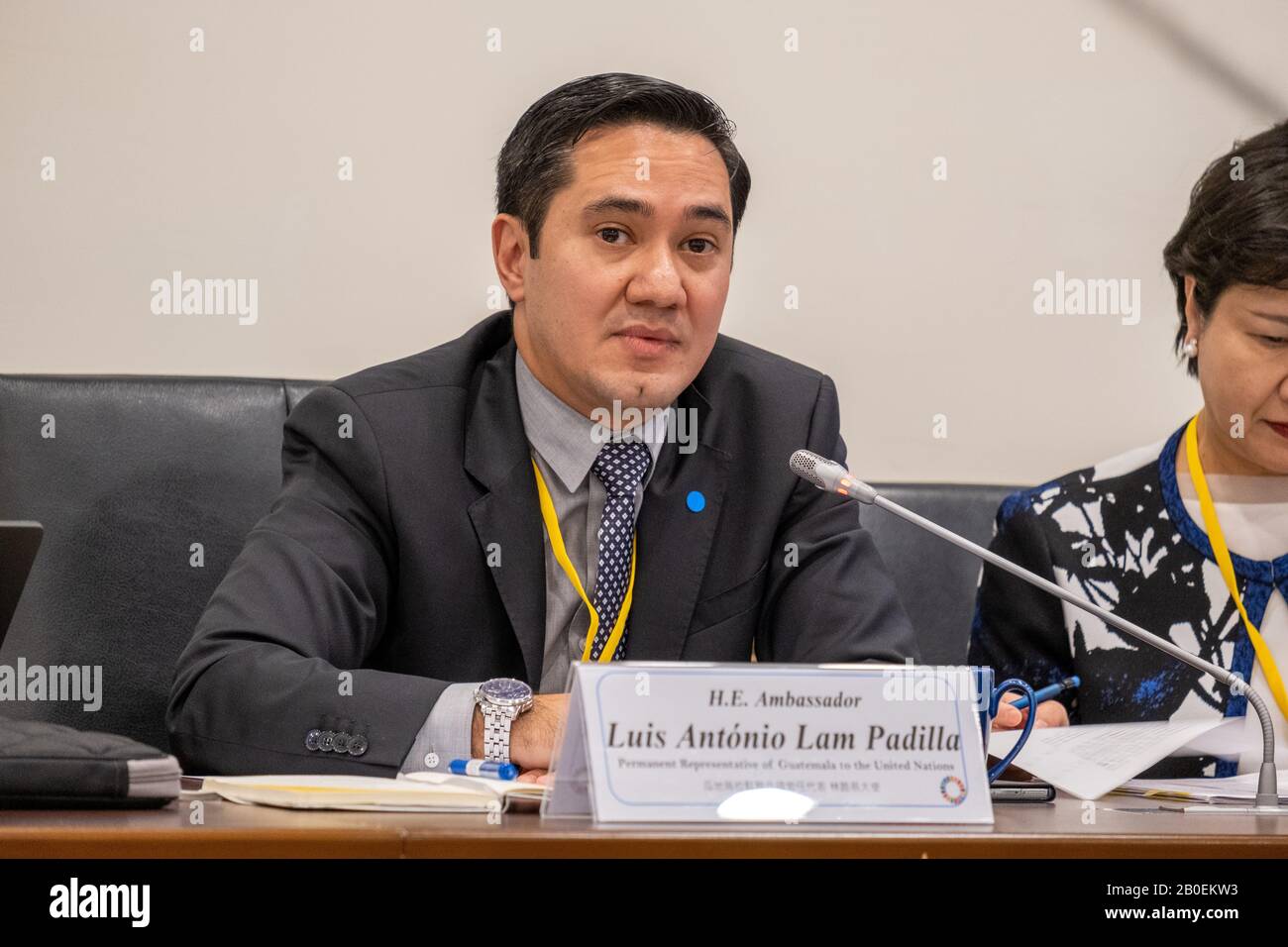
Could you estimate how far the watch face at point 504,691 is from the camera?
144cm

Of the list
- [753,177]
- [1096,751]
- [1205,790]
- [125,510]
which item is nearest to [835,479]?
[1096,751]

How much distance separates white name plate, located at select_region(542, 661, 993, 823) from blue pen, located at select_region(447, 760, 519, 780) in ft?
0.97

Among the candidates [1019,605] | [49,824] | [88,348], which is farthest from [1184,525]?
[88,348]

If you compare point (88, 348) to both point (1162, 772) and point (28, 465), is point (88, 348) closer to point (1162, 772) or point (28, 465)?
point (28, 465)

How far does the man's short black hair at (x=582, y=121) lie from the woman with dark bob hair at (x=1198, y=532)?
690mm

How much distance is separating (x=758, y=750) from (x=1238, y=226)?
53.1 inches

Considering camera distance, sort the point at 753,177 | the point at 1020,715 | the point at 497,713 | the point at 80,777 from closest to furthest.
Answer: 1. the point at 80,777
2. the point at 497,713
3. the point at 1020,715
4. the point at 753,177

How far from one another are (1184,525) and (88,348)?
181cm

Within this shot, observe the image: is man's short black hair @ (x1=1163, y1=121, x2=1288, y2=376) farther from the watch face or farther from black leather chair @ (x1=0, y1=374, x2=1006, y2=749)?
black leather chair @ (x1=0, y1=374, x2=1006, y2=749)

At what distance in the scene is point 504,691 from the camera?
4.79 feet

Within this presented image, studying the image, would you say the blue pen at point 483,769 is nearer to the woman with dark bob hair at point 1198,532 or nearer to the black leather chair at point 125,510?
the woman with dark bob hair at point 1198,532

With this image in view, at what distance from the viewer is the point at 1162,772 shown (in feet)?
6.61

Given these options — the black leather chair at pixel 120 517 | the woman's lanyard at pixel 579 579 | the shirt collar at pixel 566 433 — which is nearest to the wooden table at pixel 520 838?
the woman's lanyard at pixel 579 579

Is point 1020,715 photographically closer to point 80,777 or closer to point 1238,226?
point 1238,226
